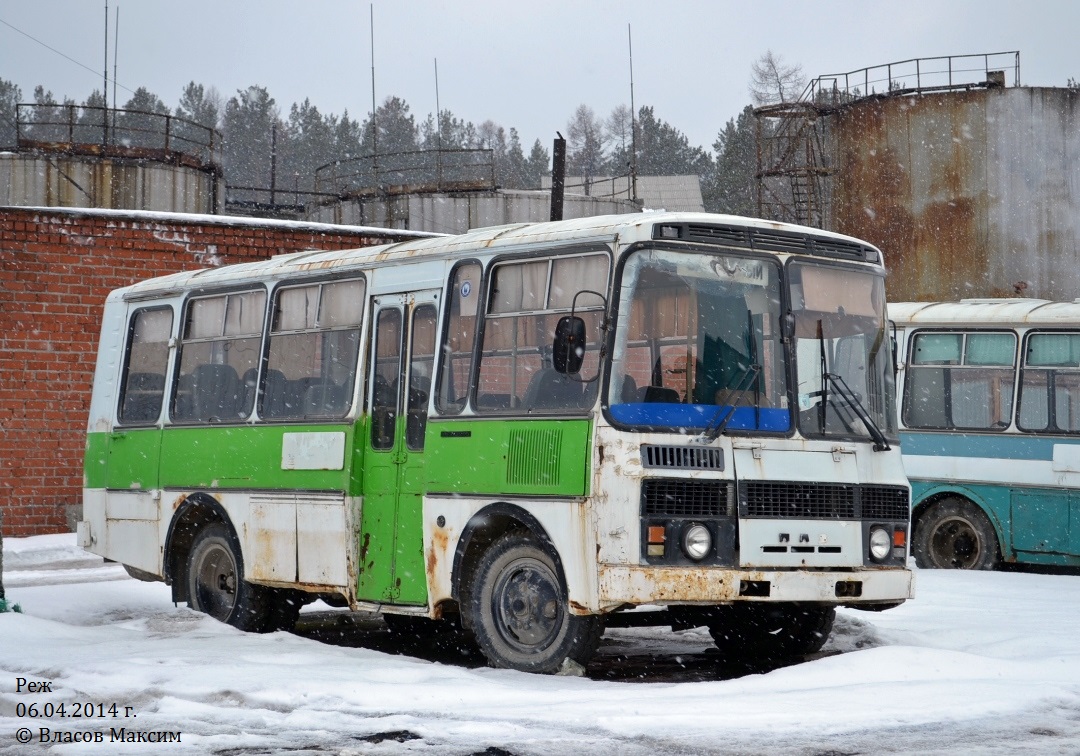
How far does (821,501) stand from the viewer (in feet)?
29.5

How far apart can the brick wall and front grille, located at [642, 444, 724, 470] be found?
12015 mm

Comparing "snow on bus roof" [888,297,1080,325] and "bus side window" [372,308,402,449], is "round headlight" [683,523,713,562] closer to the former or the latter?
"bus side window" [372,308,402,449]

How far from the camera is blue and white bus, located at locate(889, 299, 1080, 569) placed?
15.7 metres

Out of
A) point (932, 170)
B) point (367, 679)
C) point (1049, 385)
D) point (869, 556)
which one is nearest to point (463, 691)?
point (367, 679)

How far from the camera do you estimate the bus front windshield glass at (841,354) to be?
361 inches

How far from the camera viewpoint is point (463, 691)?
307 inches

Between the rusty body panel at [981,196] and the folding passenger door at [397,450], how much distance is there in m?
20.8

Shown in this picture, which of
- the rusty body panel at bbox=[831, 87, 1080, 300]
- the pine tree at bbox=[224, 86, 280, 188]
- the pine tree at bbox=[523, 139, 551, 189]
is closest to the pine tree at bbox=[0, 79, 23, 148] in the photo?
the pine tree at bbox=[224, 86, 280, 188]

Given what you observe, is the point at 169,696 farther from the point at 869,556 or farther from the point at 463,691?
the point at 869,556

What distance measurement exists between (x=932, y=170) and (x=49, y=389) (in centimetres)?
1881

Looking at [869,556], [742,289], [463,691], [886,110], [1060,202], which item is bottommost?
[463,691]

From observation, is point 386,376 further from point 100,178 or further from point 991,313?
point 100,178

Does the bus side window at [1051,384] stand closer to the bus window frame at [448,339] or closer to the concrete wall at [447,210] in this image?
the bus window frame at [448,339]

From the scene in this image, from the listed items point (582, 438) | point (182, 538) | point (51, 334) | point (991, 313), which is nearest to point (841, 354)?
point (582, 438)
